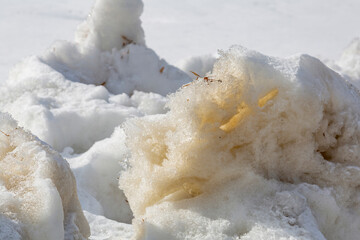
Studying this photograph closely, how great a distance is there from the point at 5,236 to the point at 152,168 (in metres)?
0.40

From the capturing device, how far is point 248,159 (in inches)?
49.6

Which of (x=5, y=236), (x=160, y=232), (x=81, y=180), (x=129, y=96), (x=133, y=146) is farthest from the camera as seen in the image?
(x=129, y=96)

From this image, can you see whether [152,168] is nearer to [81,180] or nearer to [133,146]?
[133,146]

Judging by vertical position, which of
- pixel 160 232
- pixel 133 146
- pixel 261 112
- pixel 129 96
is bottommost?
pixel 129 96

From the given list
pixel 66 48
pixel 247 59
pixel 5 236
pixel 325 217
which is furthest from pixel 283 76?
pixel 66 48

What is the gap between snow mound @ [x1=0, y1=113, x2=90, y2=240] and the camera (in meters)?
1.01

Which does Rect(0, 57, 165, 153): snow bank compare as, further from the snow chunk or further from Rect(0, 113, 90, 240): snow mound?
Rect(0, 113, 90, 240): snow mound

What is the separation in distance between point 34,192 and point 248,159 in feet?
1.75

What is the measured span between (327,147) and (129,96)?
200 centimetres

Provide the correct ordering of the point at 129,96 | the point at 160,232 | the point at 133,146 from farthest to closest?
the point at 129,96 → the point at 133,146 → the point at 160,232

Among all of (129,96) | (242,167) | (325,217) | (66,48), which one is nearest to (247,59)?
(242,167)

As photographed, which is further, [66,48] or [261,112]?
[66,48]

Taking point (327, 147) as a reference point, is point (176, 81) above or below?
below

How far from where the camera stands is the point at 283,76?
124 centimetres
